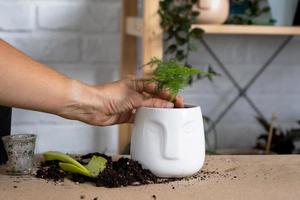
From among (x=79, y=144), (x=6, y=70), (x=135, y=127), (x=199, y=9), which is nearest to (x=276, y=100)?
(x=199, y=9)

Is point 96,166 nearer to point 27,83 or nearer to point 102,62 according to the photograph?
point 27,83

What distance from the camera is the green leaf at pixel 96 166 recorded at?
746 mm

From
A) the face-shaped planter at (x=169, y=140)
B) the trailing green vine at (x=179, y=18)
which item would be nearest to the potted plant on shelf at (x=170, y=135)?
the face-shaped planter at (x=169, y=140)

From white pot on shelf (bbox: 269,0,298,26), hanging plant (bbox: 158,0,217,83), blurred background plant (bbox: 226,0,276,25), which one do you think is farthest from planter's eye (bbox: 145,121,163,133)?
white pot on shelf (bbox: 269,0,298,26)

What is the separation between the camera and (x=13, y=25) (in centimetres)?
128

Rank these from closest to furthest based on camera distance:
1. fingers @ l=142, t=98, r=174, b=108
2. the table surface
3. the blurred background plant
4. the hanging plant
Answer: the table surface < fingers @ l=142, t=98, r=174, b=108 < the hanging plant < the blurred background plant

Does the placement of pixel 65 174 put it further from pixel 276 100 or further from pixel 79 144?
pixel 276 100

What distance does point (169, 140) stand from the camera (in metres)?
0.75

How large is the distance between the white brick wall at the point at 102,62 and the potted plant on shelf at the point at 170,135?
573 millimetres

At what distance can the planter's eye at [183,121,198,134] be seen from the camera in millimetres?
758

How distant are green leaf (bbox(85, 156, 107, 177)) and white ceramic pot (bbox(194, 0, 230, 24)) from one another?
520 mm

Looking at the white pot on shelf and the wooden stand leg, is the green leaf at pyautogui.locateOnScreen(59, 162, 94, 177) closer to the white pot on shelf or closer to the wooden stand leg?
the wooden stand leg

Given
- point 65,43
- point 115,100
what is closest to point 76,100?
point 115,100

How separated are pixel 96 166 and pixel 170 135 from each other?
0.38 feet
